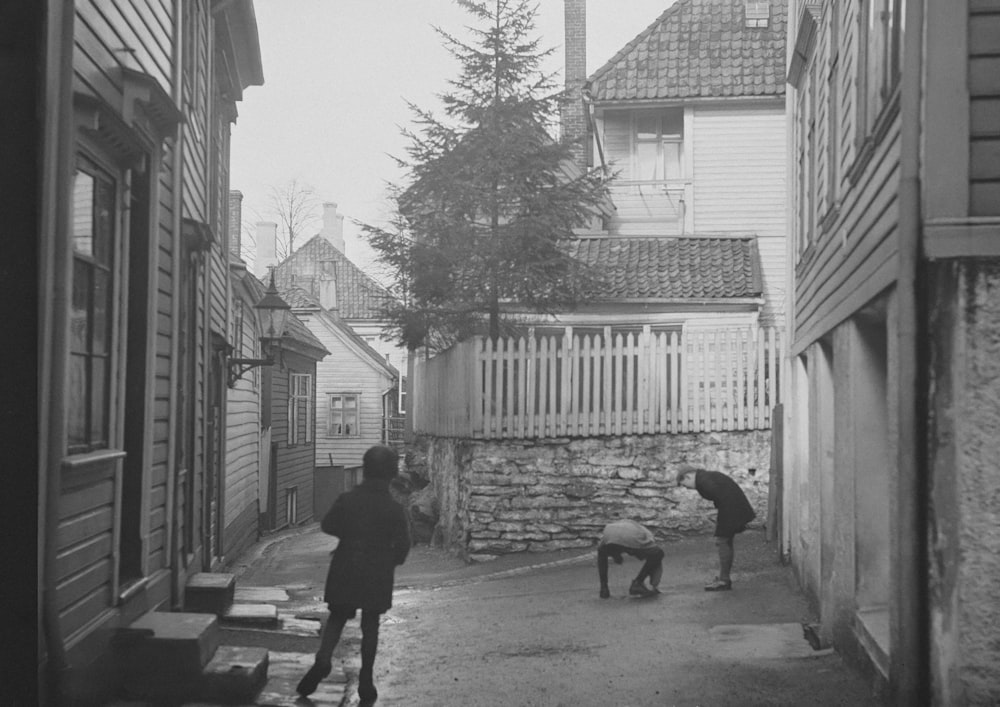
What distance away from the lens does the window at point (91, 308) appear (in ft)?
20.1

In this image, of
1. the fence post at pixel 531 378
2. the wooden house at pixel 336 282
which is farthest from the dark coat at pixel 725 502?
the wooden house at pixel 336 282

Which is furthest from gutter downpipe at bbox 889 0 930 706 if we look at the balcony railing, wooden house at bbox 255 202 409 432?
wooden house at bbox 255 202 409 432

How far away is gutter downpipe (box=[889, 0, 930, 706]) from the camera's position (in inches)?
238

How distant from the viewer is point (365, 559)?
7.68 meters

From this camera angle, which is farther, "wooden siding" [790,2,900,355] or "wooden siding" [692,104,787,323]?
"wooden siding" [692,104,787,323]

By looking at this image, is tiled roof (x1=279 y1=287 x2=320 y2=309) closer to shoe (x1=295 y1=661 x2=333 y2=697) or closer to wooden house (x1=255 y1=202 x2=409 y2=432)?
wooden house (x1=255 y1=202 x2=409 y2=432)

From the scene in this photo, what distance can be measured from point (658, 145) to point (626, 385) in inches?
483

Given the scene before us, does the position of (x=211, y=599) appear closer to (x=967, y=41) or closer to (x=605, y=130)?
(x=967, y=41)

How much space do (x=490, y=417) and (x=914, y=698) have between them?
10827mm

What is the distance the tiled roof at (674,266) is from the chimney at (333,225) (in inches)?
1236

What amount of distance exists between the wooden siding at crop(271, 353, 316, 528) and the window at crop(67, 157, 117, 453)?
20692mm

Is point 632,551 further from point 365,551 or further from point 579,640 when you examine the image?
point 365,551

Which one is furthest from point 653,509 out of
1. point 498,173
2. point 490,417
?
point 498,173

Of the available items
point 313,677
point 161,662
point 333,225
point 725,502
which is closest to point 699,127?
point 725,502
